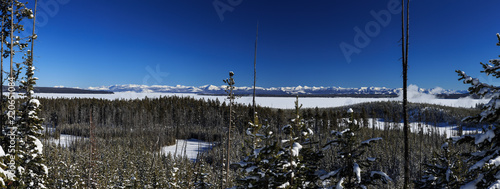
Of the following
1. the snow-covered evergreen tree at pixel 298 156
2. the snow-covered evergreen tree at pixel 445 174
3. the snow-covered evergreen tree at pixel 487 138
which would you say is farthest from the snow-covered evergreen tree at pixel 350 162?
the snow-covered evergreen tree at pixel 445 174

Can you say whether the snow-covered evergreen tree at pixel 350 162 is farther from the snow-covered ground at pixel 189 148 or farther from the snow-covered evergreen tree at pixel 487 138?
the snow-covered ground at pixel 189 148

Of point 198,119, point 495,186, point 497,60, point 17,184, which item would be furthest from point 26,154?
point 198,119

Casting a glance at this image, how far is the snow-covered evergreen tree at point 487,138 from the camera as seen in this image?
20.3ft

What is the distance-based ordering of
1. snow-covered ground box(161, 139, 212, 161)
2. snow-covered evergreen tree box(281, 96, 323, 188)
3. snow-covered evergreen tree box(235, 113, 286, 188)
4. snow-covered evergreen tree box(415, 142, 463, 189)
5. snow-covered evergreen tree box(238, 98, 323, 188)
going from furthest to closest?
snow-covered ground box(161, 139, 212, 161) < snow-covered evergreen tree box(415, 142, 463, 189) < snow-covered evergreen tree box(235, 113, 286, 188) < snow-covered evergreen tree box(238, 98, 323, 188) < snow-covered evergreen tree box(281, 96, 323, 188)

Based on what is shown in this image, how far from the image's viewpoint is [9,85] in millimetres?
8812

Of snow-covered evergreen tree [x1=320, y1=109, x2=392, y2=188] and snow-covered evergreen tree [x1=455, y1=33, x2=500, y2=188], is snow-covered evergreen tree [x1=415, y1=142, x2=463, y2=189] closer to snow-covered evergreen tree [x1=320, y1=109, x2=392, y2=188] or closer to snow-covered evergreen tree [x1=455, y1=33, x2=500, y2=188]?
snow-covered evergreen tree [x1=455, y1=33, x2=500, y2=188]

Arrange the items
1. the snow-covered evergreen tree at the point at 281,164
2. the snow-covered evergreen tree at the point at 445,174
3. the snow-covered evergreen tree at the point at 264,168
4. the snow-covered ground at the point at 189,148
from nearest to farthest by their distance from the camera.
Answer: the snow-covered evergreen tree at the point at 281,164, the snow-covered evergreen tree at the point at 264,168, the snow-covered evergreen tree at the point at 445,174, the snow-covered ground at the point at 189,148

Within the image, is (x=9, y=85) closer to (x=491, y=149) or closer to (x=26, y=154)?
(x=26, y=154)

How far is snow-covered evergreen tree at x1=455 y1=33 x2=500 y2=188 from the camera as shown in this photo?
6176 mm

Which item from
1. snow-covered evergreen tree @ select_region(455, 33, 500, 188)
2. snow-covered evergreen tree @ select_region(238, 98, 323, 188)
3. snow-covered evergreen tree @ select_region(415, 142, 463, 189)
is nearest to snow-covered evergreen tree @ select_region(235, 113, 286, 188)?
snow-covered evergreen tree @ select_region(238, 98, 323, 188)

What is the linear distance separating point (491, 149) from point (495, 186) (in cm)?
153

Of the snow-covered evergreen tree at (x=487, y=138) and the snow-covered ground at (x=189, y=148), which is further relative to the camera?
the snow-covered ground at (x=189, y=148)

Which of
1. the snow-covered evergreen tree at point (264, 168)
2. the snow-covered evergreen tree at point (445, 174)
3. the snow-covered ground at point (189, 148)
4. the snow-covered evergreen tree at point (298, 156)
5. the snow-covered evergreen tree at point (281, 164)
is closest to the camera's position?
the snow-covered evergreen tree at point (298, 156)

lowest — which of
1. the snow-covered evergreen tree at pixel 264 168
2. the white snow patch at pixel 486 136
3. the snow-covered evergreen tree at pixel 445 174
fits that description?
the snow-covered evergreen tree at pixel 445 174
